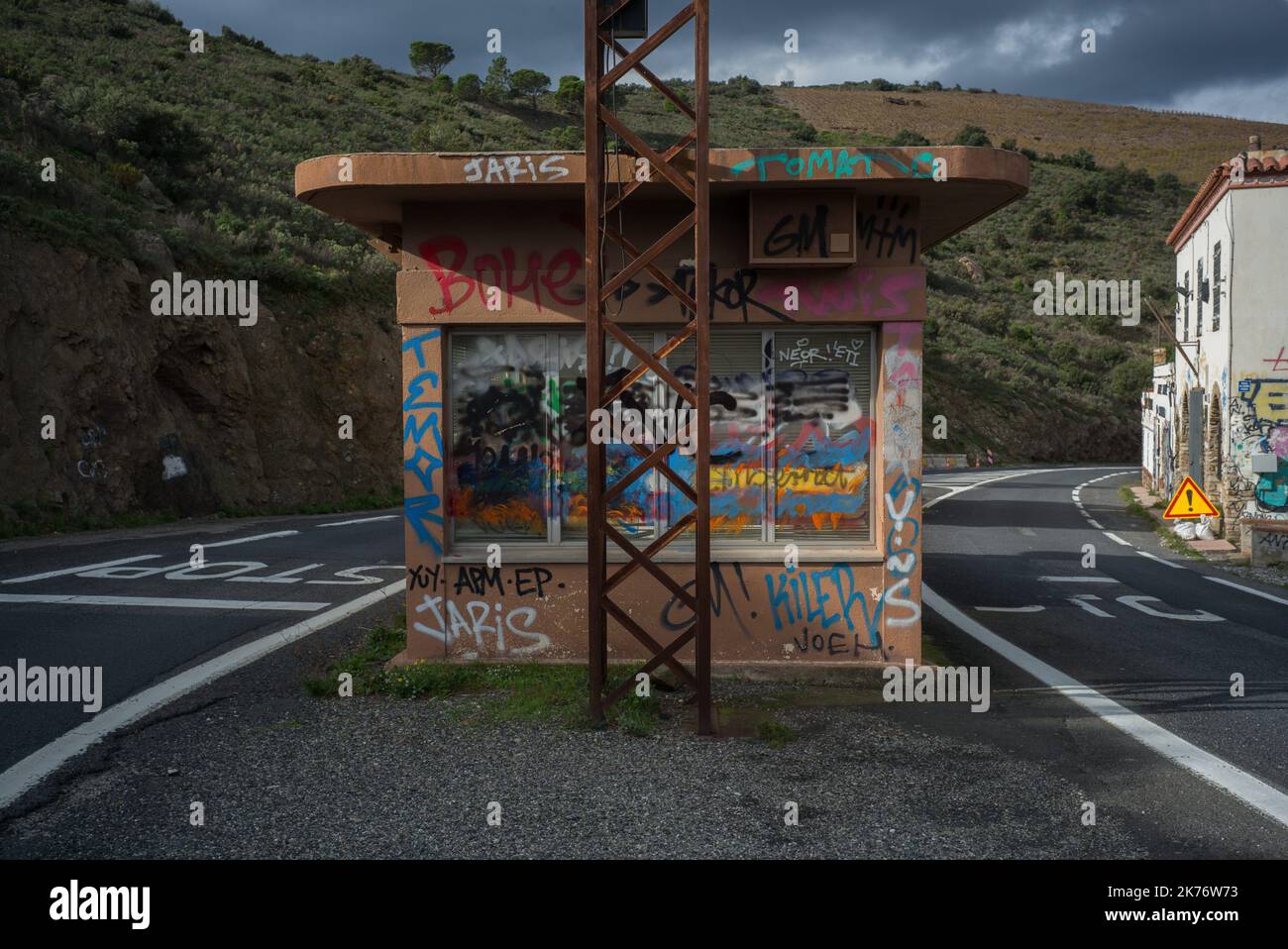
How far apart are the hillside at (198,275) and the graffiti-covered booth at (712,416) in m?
12.6

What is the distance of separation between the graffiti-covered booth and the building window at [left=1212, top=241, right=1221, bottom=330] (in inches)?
616

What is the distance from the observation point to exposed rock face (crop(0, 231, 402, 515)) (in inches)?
766

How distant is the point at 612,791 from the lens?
5.68 meters

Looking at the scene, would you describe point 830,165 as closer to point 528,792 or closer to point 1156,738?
point 1156,738

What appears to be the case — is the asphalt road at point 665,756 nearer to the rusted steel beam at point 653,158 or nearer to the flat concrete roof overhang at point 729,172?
the rusted steel beam at point 653,158

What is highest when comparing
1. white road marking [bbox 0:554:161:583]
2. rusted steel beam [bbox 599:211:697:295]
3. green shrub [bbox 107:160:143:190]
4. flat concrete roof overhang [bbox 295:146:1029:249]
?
green shrub [bbox 107:160:143:190]

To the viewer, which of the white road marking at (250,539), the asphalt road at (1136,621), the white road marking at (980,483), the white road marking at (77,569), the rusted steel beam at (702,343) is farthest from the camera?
the white road marking at (980,483)

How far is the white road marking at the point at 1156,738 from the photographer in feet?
18.7

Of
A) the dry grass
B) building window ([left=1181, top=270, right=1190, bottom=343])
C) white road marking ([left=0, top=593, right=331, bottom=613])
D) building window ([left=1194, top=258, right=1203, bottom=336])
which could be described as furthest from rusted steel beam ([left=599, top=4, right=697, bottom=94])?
the dry grass

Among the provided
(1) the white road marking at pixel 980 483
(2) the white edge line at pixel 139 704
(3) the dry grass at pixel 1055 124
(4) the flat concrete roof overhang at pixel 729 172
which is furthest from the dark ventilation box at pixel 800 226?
(3) the dry grass at pixel 1055 124

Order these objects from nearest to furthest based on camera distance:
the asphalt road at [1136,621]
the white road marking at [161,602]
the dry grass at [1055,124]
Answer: the asphalt road at [1136,621] < the white road marking at [161,602] < the dry grass at [1055,124]

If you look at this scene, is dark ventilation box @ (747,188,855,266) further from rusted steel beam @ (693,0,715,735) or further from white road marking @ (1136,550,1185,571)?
white road marking @ (1136,550,1185,571)
